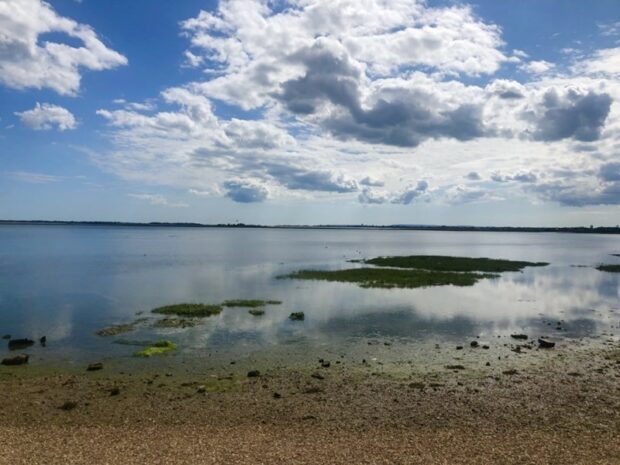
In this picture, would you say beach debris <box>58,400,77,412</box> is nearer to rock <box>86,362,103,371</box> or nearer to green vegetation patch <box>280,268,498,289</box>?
rock <box>86,362,103,371</box>

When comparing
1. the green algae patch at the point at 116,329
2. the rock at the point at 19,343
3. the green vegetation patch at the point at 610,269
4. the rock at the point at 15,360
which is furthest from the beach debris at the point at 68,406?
the green vegetation patch at the point at 610,269

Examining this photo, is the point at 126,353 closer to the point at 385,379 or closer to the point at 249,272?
the point at 385,379

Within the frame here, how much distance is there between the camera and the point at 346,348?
28125 millimetres

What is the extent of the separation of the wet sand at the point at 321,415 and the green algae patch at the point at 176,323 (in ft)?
33.3

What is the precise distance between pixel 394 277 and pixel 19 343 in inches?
1672

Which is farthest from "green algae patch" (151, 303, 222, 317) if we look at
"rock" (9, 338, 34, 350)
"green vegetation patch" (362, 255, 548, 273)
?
"green vegetation patch" (362, 255, 548, 273)

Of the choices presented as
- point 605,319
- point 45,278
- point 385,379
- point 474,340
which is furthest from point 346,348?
point 45,278

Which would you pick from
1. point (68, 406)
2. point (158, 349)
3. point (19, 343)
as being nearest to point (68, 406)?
point (68, 406)

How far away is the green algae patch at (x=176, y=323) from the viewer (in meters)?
34.1

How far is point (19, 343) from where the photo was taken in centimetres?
2912

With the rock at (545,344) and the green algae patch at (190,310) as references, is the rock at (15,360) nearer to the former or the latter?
the green algae patch at (190,310)

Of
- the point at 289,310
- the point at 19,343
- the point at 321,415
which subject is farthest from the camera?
the point at 289,310

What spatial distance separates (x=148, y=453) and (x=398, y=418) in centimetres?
858

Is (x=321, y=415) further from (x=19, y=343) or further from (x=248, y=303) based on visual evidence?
(x=248, y=303)
